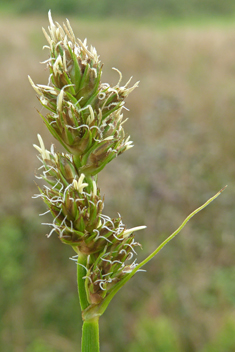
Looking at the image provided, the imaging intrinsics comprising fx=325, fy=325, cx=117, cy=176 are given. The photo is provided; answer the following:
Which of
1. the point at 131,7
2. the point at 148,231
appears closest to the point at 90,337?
the point at 148,231

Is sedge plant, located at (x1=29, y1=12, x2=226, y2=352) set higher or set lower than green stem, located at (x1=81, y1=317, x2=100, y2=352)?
higher

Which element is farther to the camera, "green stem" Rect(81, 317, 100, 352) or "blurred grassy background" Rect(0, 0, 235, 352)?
"blurred grassy background" Rect(0, 0, 235, 352)

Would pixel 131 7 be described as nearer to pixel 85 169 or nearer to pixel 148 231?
pixel 148 231

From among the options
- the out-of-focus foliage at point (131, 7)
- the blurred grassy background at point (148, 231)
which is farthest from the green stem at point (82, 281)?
the out-of-focus foliage at point (131, 7)

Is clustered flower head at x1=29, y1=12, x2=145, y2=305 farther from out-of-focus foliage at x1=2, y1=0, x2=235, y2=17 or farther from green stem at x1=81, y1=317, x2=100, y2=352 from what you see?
out-of-focus foliage at x1=2, y1=0, x2=235, y2=17

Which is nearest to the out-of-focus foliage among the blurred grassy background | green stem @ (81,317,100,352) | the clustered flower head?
the blurred grassy background

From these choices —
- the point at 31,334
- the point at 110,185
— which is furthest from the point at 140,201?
the point at 31,334

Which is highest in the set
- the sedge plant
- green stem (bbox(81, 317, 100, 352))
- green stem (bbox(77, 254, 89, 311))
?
the sedge plant
